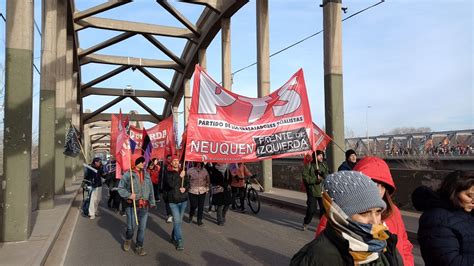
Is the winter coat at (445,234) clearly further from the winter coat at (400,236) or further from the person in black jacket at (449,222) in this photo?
the winter coat at (400,236)

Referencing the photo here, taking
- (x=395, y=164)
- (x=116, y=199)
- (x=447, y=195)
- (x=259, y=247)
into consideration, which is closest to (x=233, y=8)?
(x=395, y=164)

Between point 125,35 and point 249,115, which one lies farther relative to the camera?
point 125,35

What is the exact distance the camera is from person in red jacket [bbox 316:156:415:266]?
2492 millimetres

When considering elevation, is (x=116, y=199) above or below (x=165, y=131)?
below

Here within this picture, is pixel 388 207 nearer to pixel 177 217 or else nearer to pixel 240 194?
pixel 177 217

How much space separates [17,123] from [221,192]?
470cm

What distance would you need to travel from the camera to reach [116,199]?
12.7 metres

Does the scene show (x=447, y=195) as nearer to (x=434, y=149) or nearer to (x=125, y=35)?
(x=434, y=149)

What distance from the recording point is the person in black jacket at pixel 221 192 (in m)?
9.80

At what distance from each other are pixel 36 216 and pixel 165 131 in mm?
4313

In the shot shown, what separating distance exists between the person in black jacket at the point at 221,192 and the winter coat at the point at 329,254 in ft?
26.7

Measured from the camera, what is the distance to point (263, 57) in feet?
57.9

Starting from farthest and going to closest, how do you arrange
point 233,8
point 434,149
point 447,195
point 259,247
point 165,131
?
point 233,8, point 434,149, point 165,131, point 259,247, point 447,195

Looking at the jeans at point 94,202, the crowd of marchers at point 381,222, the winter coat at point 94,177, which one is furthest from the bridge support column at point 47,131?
the crowd of marchers at point 381,222
